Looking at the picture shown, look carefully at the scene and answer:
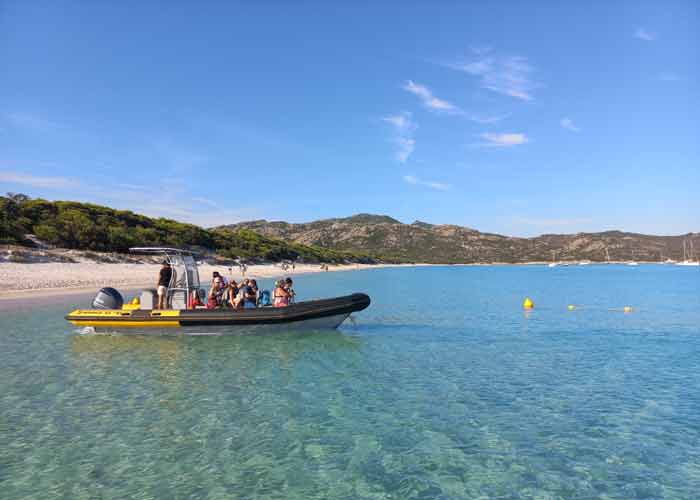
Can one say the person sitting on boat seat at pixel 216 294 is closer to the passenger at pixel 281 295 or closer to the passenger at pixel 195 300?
the passenger at pixel 195 300

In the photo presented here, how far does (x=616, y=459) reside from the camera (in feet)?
20.6

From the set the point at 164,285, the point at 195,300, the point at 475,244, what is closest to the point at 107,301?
the point at 164,285

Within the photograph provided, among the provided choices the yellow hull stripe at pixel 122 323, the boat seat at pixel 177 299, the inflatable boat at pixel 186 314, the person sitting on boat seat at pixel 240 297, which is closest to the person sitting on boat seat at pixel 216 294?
the inflatable boat at pixel 186 314

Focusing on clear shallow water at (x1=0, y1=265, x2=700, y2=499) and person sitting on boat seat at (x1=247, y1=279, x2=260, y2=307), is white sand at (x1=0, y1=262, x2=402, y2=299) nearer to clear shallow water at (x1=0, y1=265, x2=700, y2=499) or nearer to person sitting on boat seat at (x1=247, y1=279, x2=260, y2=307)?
clear shallow water at (x1=0, y1=265, x2=700, y2=499)

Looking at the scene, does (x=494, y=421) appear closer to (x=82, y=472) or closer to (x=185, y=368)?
(x=82, y=472)

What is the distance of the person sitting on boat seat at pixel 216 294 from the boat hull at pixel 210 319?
0.84m

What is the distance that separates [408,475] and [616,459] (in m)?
2.86

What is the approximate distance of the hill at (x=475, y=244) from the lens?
17625cm

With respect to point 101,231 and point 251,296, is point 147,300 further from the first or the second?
point 101,231

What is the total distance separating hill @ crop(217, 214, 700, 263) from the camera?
176250mm

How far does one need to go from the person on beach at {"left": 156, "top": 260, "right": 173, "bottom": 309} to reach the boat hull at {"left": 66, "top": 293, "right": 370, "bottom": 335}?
522 millimetres

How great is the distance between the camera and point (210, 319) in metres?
14.6

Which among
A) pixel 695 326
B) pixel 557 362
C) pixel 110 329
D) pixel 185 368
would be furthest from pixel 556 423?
pixel 695 326

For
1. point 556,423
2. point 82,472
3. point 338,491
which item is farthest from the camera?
point 556,423
